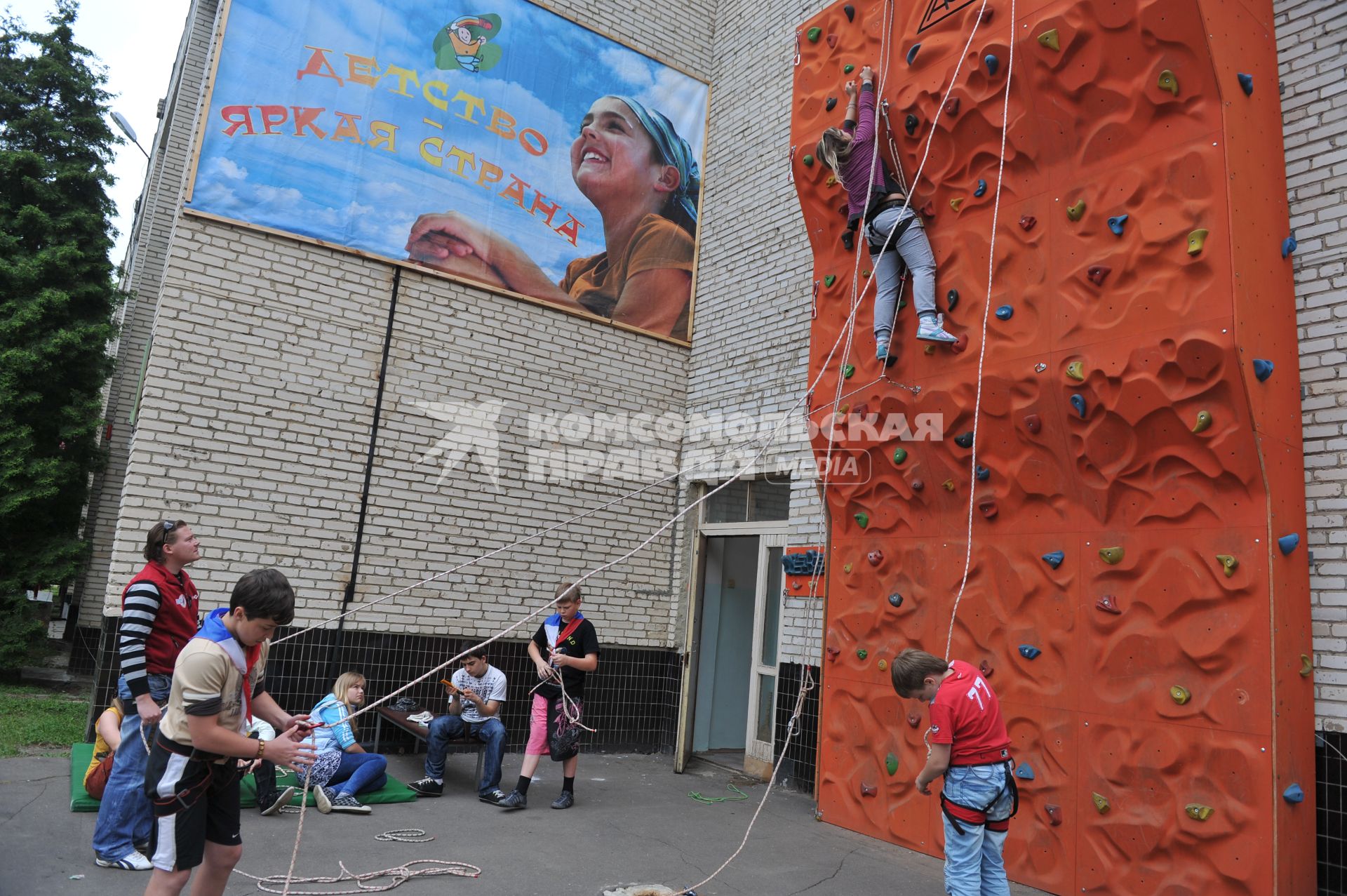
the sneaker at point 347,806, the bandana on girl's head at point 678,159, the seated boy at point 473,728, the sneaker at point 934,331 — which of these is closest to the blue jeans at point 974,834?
the sneaker at point 934,331

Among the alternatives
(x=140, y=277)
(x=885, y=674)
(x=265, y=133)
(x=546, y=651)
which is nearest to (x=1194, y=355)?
(x=885, y=674)

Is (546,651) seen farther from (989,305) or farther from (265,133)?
(265,133)

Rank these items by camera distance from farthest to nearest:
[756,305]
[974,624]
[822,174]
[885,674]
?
[756,305] → [822,174] → [885,674] → [974,624]

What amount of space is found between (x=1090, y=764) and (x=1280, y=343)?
277 cm

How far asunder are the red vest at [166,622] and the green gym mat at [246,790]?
6.41 ft

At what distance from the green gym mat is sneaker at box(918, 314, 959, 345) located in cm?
542

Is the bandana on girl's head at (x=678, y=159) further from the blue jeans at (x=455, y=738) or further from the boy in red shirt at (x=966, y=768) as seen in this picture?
the boy in red shirt at (x=966, y=768)

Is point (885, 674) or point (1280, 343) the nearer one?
point (1280, 343)

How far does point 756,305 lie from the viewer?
32.1ft

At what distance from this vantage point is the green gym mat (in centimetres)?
595

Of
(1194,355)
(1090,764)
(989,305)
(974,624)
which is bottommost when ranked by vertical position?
(1090,764)

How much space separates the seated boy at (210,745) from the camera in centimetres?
309

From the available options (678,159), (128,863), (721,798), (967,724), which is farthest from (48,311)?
(967,724)

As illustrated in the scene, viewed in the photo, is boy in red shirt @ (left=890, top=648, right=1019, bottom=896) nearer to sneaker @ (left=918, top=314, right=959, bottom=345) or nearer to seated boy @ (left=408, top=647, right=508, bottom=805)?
sneaker @ (left=918, top=314, right=959, bottom=345)
